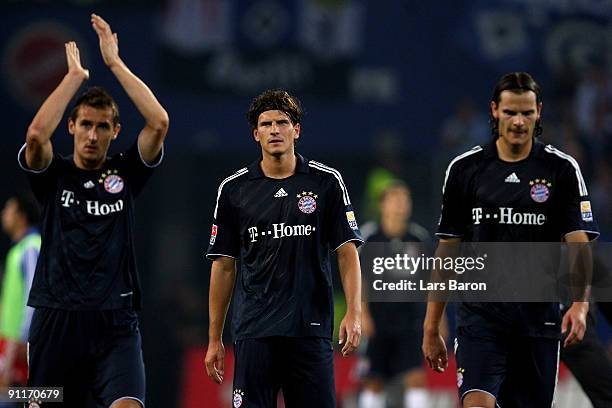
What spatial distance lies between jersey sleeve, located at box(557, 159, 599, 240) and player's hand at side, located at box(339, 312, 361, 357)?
1455 mm

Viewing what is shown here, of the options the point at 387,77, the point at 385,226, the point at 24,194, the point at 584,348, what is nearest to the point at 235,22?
the point at 387,77

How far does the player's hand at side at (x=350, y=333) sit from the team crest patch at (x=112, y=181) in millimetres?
1685

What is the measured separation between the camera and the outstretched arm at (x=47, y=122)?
7.16m

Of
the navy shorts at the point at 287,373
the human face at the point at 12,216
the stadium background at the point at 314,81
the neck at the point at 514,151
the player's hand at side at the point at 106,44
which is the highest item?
the stadium background at the point at 314,81

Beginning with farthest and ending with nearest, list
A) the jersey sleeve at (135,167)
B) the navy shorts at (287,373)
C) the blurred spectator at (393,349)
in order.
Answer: the blurred spectator at (393,349) < the jersey sleeve at (135,167) < the navy shorts at (287,373)

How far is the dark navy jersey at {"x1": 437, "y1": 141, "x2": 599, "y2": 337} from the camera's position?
7.22 m

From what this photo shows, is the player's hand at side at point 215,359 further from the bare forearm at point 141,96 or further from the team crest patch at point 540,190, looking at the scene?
the team crest patch at point 540,190

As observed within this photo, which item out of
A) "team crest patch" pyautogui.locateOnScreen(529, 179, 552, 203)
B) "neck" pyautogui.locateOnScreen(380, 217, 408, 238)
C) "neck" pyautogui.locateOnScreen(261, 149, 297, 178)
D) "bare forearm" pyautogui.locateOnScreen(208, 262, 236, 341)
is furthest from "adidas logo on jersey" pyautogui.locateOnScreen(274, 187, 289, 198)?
"neck" pyautogui.locateOnScreen(380, 217, 408, 238)

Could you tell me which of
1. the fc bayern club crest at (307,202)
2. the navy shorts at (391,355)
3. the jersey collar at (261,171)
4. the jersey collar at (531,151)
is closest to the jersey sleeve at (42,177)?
the jersey collar at (261,171)

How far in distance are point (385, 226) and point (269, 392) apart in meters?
5.35

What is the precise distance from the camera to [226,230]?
715 cm

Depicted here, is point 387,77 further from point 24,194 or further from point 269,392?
point 269,392

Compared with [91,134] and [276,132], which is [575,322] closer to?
[276,132]

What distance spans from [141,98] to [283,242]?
125cm
